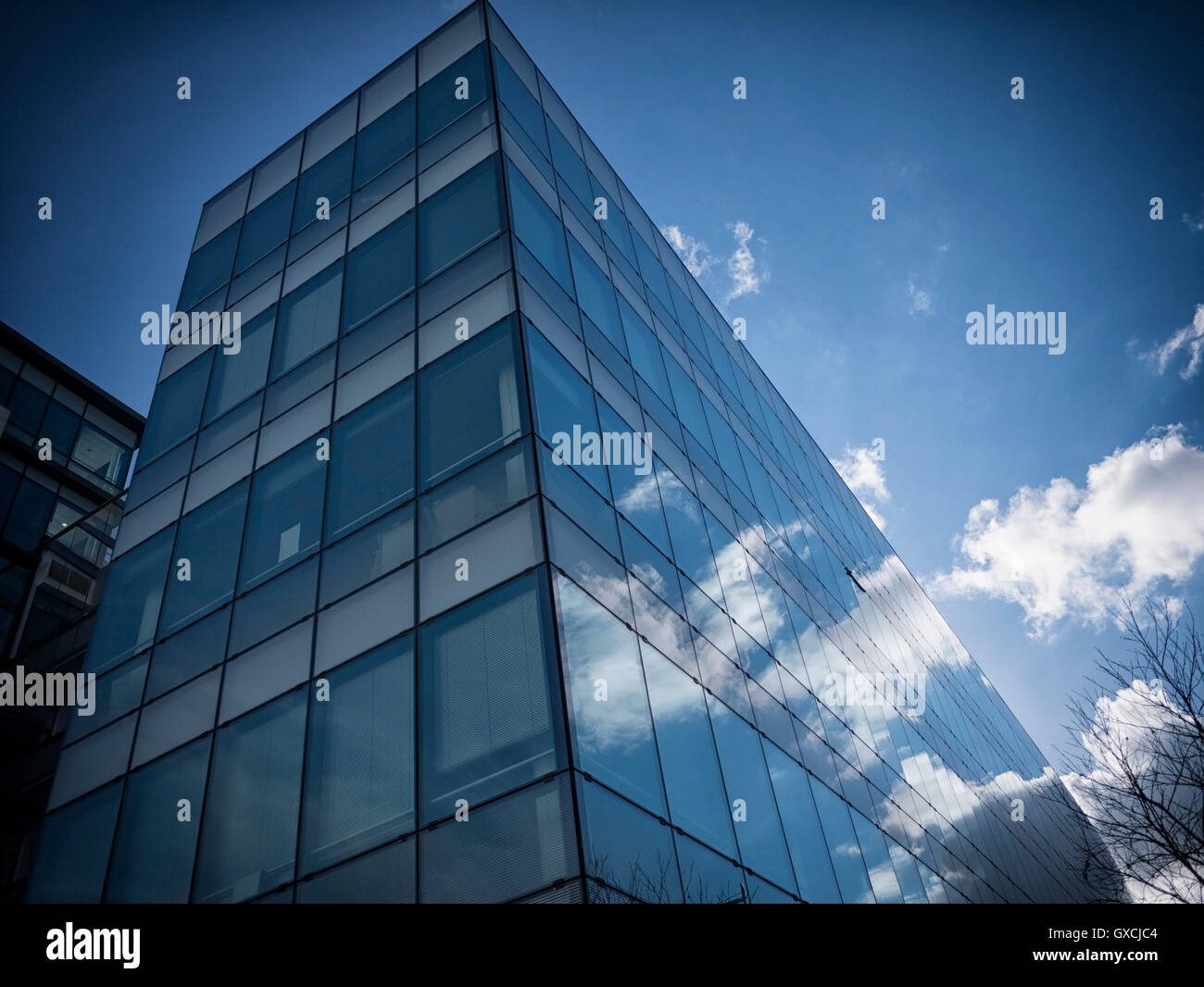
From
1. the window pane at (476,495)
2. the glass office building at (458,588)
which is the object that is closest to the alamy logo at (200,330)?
the glass office building at (458,588)

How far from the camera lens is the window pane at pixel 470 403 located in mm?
11773

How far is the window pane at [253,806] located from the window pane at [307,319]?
7.33m

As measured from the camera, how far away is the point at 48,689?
1630 centimetres

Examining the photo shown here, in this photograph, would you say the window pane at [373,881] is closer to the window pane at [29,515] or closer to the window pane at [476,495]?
the window pane at [476,495]

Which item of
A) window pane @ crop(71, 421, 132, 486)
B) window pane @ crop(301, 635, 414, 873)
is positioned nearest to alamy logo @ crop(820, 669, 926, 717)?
window pane @ crop(301, 635, 414, 873)

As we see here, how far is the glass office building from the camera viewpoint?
9461mm

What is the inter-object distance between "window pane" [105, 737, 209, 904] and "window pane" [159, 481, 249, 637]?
8.30 feet

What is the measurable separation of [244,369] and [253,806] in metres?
9.69

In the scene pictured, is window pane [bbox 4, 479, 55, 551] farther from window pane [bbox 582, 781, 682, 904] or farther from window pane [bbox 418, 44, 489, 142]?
window pane [bbox 582, 781, 682, 904]

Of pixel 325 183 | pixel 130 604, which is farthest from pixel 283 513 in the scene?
pixel 325 183
